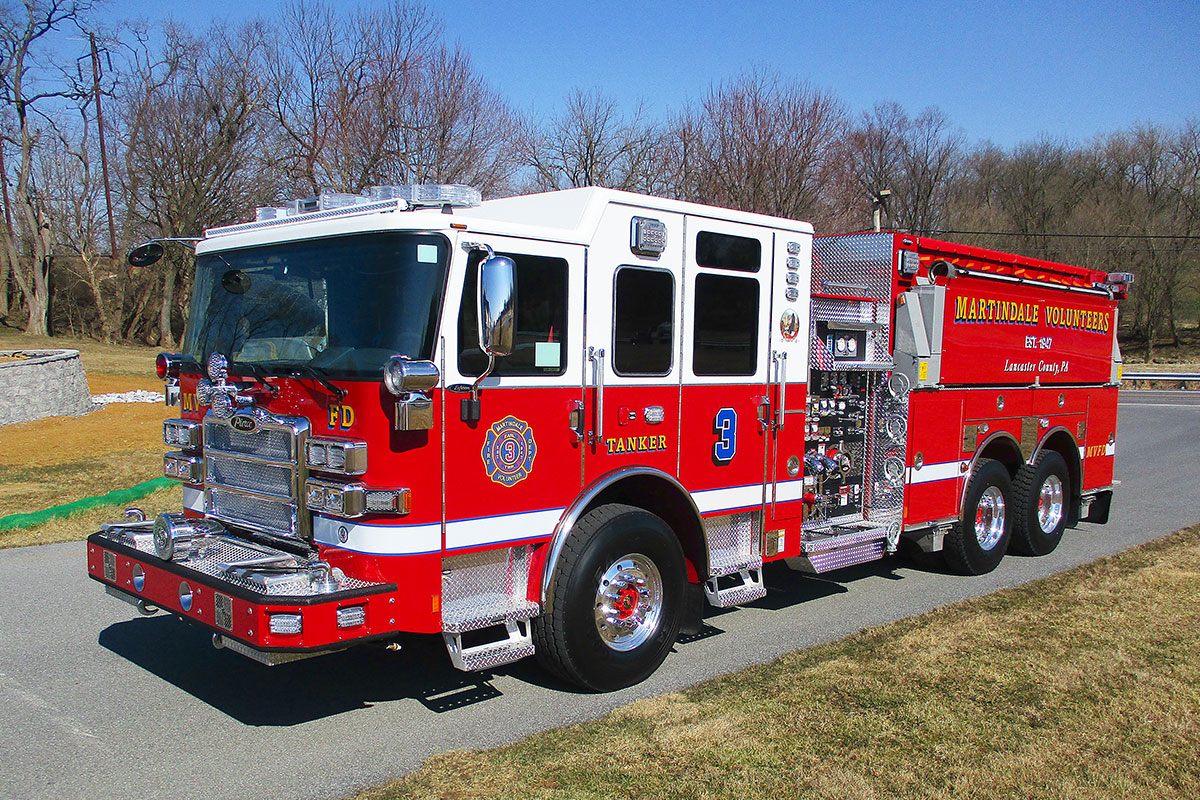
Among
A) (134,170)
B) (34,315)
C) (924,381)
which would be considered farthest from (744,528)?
(34,315)

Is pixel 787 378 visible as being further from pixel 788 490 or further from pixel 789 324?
pixel 788 490

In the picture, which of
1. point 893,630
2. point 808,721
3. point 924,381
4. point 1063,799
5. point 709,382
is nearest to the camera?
point 1063,799

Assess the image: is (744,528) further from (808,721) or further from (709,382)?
(808,721)

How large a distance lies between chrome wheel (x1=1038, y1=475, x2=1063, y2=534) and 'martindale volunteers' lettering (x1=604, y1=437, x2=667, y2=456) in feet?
18.1

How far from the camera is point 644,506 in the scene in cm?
579

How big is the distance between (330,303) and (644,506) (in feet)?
7.38

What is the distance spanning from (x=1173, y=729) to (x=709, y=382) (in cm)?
306

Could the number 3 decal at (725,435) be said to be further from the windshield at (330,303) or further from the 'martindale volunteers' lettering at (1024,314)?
the 'martindale volunteers' lettering at (1024,314)

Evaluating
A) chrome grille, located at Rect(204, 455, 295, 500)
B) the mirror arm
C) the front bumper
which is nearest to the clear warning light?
the mirror arm

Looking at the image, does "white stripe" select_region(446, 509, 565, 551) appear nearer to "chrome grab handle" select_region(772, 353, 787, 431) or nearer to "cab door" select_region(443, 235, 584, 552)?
"cab door" select_region(443, 235, 584, 552)

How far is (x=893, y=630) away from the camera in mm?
6496

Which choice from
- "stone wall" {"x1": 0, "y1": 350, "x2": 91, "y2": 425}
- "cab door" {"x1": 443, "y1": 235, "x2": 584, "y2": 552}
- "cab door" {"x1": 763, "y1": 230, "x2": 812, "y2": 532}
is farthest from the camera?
"stone wall" {"x1": 0, "y1": 350, "x2": 91, "y2": 425}

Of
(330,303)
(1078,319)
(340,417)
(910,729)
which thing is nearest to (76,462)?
(330,303)

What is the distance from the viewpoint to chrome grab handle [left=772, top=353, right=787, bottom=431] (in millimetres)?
6332
